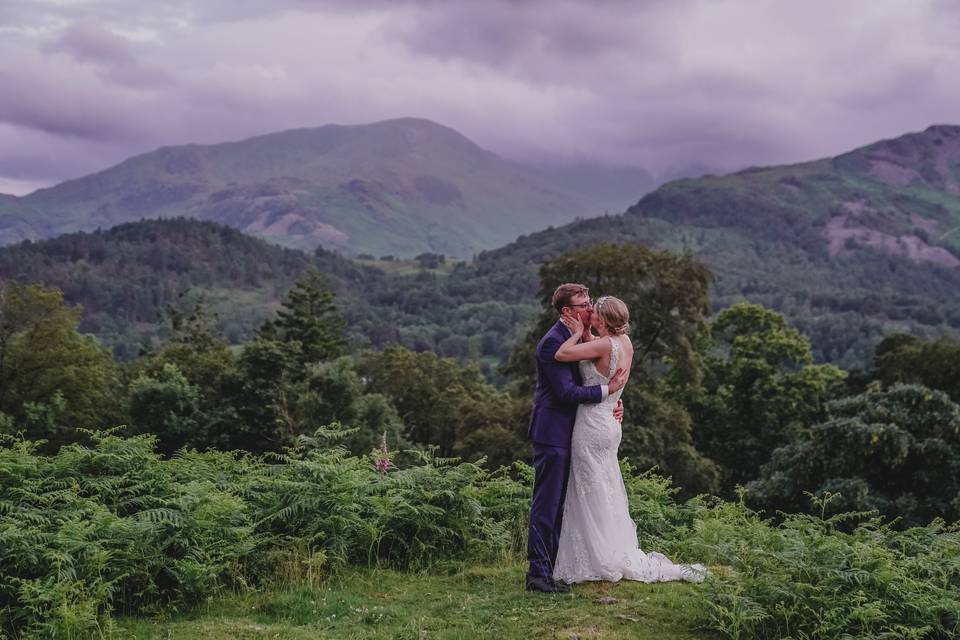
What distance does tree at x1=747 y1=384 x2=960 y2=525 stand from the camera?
24.5 m

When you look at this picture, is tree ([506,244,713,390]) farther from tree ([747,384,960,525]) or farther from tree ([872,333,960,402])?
tree ([872,333,960,402])

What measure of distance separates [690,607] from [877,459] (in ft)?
67.2

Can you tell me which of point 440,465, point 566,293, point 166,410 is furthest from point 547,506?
point 166,410

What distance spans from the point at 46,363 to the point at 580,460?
43.1 m

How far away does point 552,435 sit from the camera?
8891 mm

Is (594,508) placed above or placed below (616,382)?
below

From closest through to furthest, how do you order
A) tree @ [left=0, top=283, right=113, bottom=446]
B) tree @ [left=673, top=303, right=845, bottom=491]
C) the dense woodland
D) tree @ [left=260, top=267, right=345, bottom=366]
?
1. the dense woodland
2. tree @ [left=0, top=283, right=113, bottom=446]
3. tree @ [left=673, top=303, right=845, bottom=491]
4. tree @ [left=260, top=267, right=345, bottom=366]

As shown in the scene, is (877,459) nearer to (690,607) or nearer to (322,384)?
(690,607)

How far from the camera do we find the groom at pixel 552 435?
8.76 metres

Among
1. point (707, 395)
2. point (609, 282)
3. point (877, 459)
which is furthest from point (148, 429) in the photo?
point (877, 459)

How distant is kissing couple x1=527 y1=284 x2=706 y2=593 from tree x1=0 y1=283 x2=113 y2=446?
130 feet

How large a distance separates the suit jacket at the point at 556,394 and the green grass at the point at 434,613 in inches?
66.4

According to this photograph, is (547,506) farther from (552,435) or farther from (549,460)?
(552,435)

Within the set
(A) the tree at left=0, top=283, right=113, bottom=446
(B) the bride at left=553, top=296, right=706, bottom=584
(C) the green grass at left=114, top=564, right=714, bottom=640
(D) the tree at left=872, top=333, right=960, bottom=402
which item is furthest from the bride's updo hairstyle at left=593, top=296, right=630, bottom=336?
(A) the tree at left=0, top=283, right=113, bottom=446
